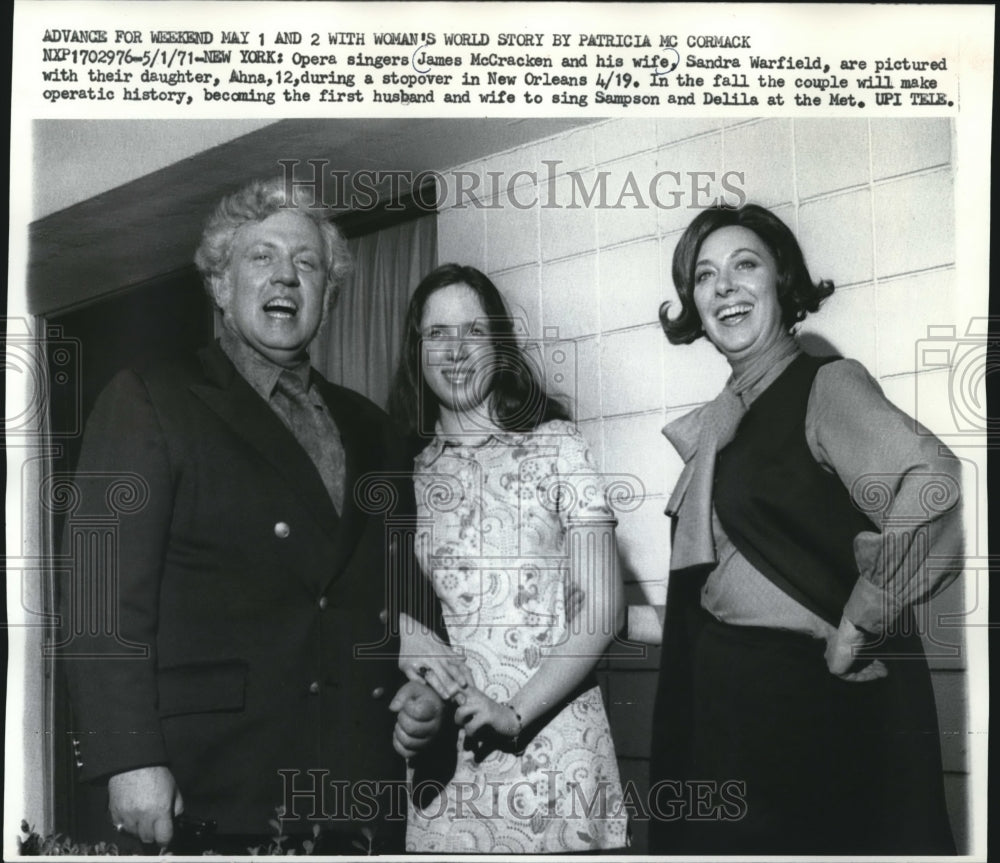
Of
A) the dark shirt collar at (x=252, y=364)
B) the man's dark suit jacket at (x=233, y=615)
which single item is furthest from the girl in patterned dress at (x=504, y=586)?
the dark shirt collar at (x=252, y=364)

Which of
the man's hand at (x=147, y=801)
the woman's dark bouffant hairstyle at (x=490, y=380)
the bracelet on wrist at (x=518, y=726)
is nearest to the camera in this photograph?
the man's hand at (x=147, y=801)

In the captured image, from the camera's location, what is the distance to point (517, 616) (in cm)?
246

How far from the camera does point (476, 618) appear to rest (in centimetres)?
247

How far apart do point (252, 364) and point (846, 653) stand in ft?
3.84

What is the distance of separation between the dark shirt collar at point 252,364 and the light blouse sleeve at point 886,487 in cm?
97

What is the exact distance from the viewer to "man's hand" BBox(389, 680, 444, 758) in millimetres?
2441

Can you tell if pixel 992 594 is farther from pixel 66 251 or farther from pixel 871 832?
pixel 66 251

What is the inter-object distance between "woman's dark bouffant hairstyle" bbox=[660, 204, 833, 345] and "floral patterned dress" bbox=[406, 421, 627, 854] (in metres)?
0.29

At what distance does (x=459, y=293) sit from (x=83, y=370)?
70 cm

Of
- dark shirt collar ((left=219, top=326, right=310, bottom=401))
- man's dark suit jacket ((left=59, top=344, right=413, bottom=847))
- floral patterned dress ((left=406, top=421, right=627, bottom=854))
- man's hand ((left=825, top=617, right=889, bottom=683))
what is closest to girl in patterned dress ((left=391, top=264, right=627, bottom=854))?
floral patterned dress ((left=406, top=421, right=627, bottom=854))

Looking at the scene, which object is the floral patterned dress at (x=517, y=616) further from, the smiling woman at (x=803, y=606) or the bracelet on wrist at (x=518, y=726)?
the smiling woman at (x=803, y=606)

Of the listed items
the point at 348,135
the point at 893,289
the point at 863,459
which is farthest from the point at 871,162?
the point at 348,135

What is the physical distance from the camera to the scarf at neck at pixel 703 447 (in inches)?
96.7

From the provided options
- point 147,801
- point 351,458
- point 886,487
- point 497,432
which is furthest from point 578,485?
point 147,801
